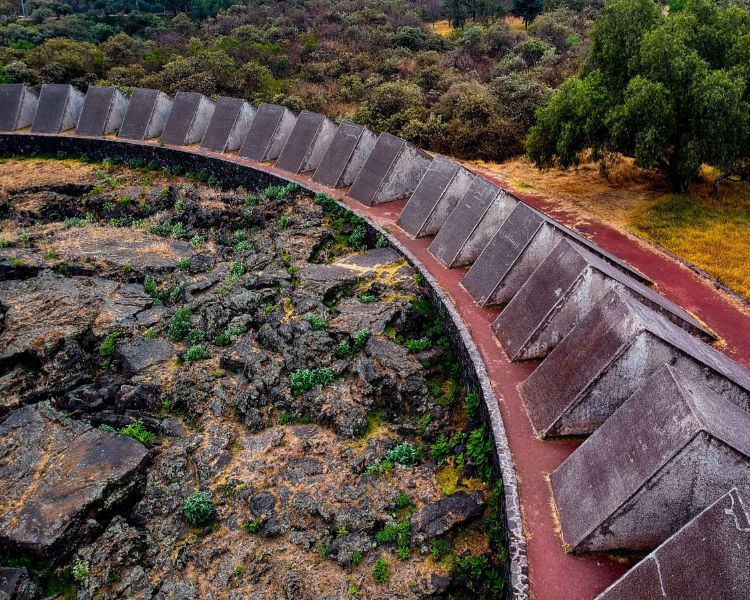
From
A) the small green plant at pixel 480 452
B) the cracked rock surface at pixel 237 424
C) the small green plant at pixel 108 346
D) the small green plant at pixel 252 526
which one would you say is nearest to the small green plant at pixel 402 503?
the cracked rock surface at pixel 237 424

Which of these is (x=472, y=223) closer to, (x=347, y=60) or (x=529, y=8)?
(x=347, y=60)

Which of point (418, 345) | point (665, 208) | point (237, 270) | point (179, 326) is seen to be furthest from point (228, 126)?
point (665, 208)

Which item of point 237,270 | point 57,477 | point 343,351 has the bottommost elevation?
point 57,477

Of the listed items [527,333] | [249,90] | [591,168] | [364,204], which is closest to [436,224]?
[364,204]

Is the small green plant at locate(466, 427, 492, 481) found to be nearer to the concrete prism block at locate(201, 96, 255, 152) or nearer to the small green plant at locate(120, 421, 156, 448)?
the small green plant at locate(120, 421, 156, 448)

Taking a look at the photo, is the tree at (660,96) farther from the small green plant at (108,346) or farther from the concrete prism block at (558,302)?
the small green plant at (108,346)

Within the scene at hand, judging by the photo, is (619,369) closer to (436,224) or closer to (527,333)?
(527,333)

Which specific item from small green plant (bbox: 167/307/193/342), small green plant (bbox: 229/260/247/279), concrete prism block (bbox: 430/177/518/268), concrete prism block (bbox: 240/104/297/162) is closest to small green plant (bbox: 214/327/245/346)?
small green plant (bbox: 167/307/193/342)

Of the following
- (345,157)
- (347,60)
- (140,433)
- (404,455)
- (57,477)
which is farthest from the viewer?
(347,60)
